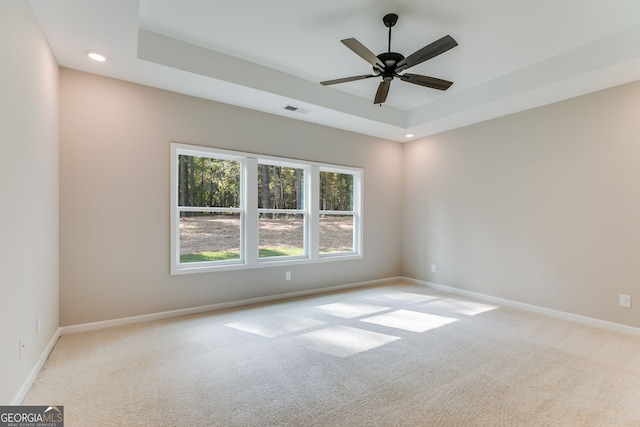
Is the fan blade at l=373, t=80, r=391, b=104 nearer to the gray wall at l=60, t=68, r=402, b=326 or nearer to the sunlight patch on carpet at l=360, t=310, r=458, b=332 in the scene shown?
the gray wall at l=60, t=68, r=402, b=326

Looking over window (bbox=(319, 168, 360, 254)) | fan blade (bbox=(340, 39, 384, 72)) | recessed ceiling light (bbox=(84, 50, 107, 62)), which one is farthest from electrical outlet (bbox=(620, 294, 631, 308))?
recessed ceiling light (bbox=(84, 50, 107, 62))

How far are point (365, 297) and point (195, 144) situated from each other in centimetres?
325

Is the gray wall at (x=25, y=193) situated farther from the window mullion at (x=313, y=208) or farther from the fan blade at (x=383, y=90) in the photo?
the window mullion at (x=313, y=208)

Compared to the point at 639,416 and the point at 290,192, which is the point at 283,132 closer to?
the point at 290,192

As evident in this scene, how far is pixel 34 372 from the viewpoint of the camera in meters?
2.18

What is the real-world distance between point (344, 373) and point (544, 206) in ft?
11.4

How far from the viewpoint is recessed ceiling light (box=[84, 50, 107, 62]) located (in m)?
2.72

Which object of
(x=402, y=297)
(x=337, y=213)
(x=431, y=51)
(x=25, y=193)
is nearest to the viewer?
(x=25, y=193)

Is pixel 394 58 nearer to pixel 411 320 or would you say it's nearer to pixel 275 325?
pixel 411 320

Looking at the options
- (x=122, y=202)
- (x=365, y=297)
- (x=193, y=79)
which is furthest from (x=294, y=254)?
(x=193, y=79)

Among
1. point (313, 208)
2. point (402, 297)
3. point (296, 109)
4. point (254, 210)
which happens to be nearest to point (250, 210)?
point (254, 210)

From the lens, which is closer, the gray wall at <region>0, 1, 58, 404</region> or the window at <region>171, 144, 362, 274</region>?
the gray wall at <region>0, 1, 58, 404</region>

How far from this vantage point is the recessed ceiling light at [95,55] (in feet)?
8.92

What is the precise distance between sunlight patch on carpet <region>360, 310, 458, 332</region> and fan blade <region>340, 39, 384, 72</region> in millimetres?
2752
